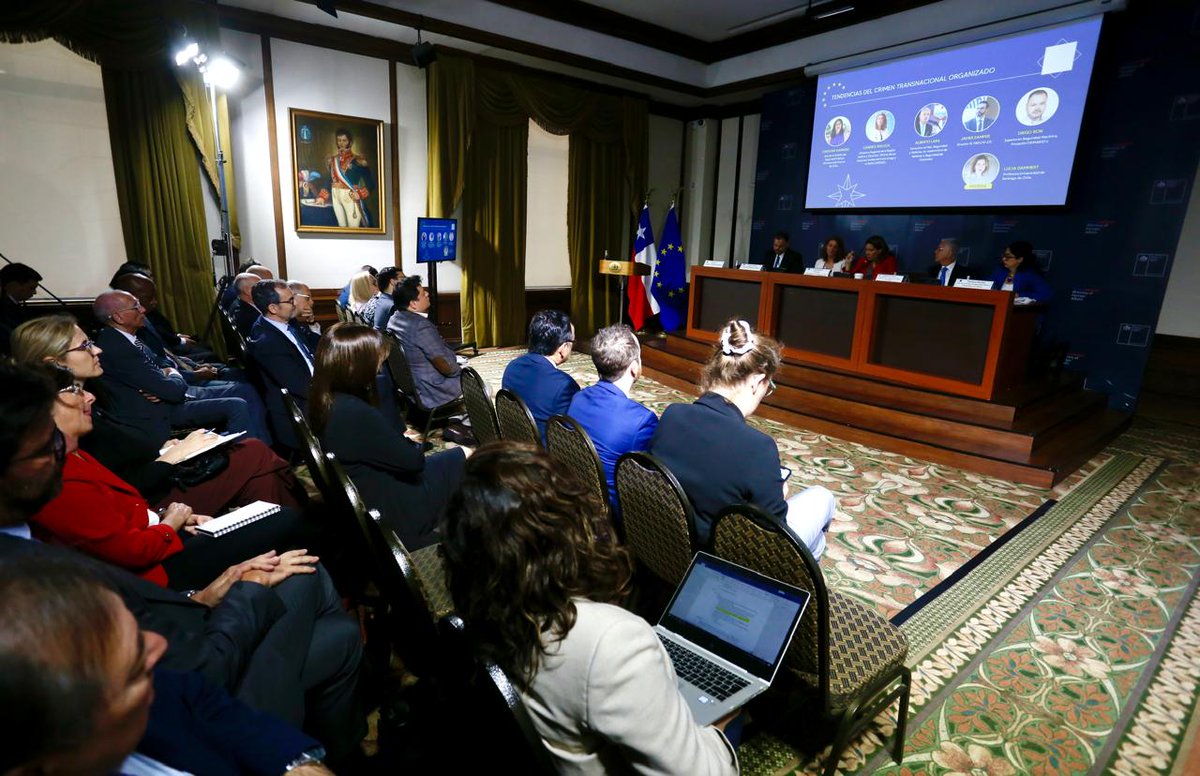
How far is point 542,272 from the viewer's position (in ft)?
28.4

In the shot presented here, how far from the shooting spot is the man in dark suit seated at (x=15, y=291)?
147 inches

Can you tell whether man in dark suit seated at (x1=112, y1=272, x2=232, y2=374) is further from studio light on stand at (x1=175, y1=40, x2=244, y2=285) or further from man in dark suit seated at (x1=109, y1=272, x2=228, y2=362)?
studio light on stand at (x1=175, y1=40, x2=244, y2=285)

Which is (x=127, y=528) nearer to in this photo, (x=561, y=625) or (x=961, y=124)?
(x=561, y=625)

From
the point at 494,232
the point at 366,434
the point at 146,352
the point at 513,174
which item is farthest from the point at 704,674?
the point at 513,174

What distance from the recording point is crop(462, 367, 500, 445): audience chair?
2.60 meters

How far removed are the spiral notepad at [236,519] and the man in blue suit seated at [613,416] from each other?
1.08 meters

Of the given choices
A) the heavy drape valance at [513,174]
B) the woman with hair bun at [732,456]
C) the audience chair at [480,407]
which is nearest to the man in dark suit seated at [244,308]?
the audience chair at [480,407]

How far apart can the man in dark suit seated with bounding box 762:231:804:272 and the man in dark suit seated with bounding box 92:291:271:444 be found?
5.56 meters

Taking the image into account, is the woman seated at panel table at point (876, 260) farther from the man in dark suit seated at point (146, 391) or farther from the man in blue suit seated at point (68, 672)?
the man in blue suit seated at point (68, 672)

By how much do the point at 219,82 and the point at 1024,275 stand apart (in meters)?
7.22

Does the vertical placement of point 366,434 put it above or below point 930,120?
below

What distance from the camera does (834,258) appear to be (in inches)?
265

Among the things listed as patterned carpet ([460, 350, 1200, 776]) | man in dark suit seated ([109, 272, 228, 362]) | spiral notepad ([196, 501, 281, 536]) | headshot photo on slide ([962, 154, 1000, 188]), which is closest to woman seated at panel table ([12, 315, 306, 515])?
spiral notepad ([196, 501, 281, 536])

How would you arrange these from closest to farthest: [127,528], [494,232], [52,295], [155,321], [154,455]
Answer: [127,528]
[154,455]
[155,321]
[52,295]
[494,232]
